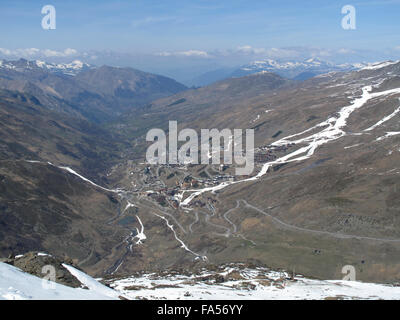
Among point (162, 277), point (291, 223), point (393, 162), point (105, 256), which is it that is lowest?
point (105, 256)

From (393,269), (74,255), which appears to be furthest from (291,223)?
(74,255)

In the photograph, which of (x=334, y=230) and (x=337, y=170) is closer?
(x=334, y=230)

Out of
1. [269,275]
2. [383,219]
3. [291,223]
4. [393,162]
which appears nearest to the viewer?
[269,275]
